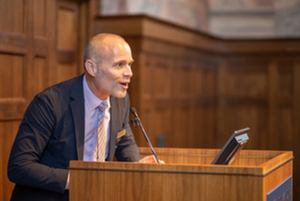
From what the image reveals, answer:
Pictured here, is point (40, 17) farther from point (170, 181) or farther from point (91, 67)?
point (170, 181)

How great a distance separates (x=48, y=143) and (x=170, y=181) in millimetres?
865

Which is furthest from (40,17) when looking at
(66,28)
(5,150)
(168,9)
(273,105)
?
(273,105)

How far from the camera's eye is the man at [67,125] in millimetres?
2883

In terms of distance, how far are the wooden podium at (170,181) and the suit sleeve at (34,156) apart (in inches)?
9.7

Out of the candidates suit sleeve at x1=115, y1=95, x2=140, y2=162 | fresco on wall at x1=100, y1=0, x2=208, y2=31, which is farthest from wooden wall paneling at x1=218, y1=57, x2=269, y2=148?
suit sleeve at x1=115, y1=95, x2=140, y2=162

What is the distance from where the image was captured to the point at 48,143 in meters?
3.07

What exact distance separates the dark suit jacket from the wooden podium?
0.29 m

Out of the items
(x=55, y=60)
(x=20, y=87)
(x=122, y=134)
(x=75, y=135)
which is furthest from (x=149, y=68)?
(x=75, y=135)

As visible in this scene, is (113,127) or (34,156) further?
(113,127)

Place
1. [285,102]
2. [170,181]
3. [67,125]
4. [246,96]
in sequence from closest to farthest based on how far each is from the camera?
1. [170,181]
2. [67,125]
3. [285,102]
4. [246,96]

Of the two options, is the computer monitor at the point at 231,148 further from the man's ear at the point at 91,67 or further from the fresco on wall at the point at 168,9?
the fresco on wall at the point at 168,9

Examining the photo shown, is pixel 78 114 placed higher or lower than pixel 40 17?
lower

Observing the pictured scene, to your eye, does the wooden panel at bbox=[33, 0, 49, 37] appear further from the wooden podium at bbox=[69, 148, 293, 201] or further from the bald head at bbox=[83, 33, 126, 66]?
the wooden podium at bbox=[69, 148, 293, 201]

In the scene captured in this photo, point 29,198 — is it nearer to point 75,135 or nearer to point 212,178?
point 75,135
